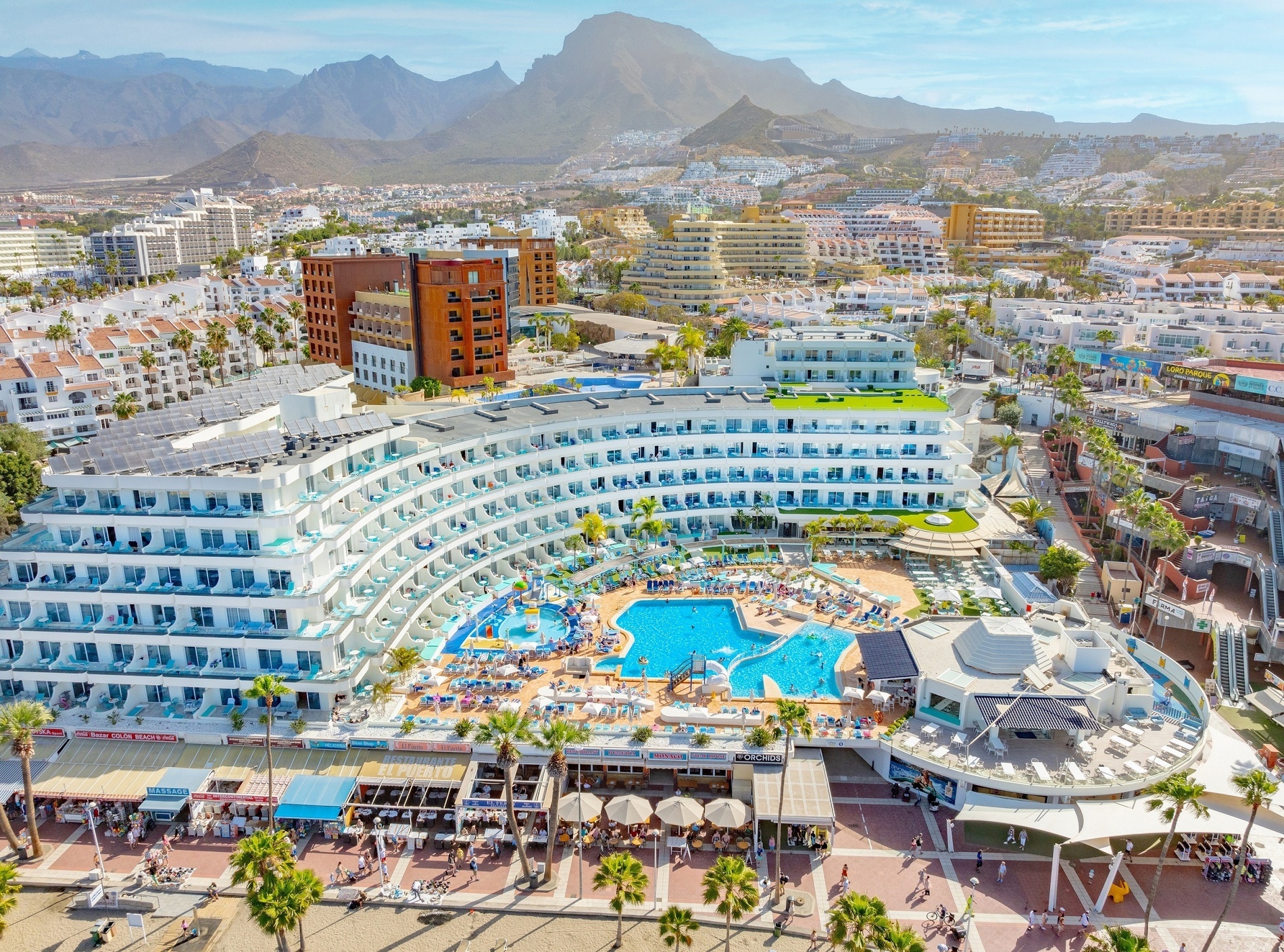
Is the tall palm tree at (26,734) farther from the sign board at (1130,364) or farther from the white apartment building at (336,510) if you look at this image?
the sign board at (1130,364)

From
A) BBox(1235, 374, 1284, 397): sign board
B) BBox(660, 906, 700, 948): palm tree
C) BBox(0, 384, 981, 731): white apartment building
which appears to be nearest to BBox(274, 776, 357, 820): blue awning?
BBox(0, 384, 981, 731): white apartment building

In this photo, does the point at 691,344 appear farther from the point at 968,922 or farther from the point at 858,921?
the point at 858,921

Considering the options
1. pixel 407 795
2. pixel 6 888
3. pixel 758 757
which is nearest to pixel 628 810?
pixel 758 757

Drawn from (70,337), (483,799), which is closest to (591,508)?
(483,799)

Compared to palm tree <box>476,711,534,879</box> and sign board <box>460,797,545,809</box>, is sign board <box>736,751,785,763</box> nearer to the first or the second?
sign board <box>460,797,545,809</box>

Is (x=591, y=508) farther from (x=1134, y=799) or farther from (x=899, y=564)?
(x=1134, y=799)

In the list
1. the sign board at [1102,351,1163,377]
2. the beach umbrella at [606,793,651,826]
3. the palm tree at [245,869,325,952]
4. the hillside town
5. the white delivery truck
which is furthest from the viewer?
the white delivery truck

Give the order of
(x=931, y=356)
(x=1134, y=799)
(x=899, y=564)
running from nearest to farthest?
(x=1134, y=799)
(x=899, y=564)
(x=931, y=356)

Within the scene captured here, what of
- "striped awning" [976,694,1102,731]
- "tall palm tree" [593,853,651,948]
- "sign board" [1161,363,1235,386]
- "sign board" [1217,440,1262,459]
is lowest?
"tall palm tree" [593,853,651,948]
